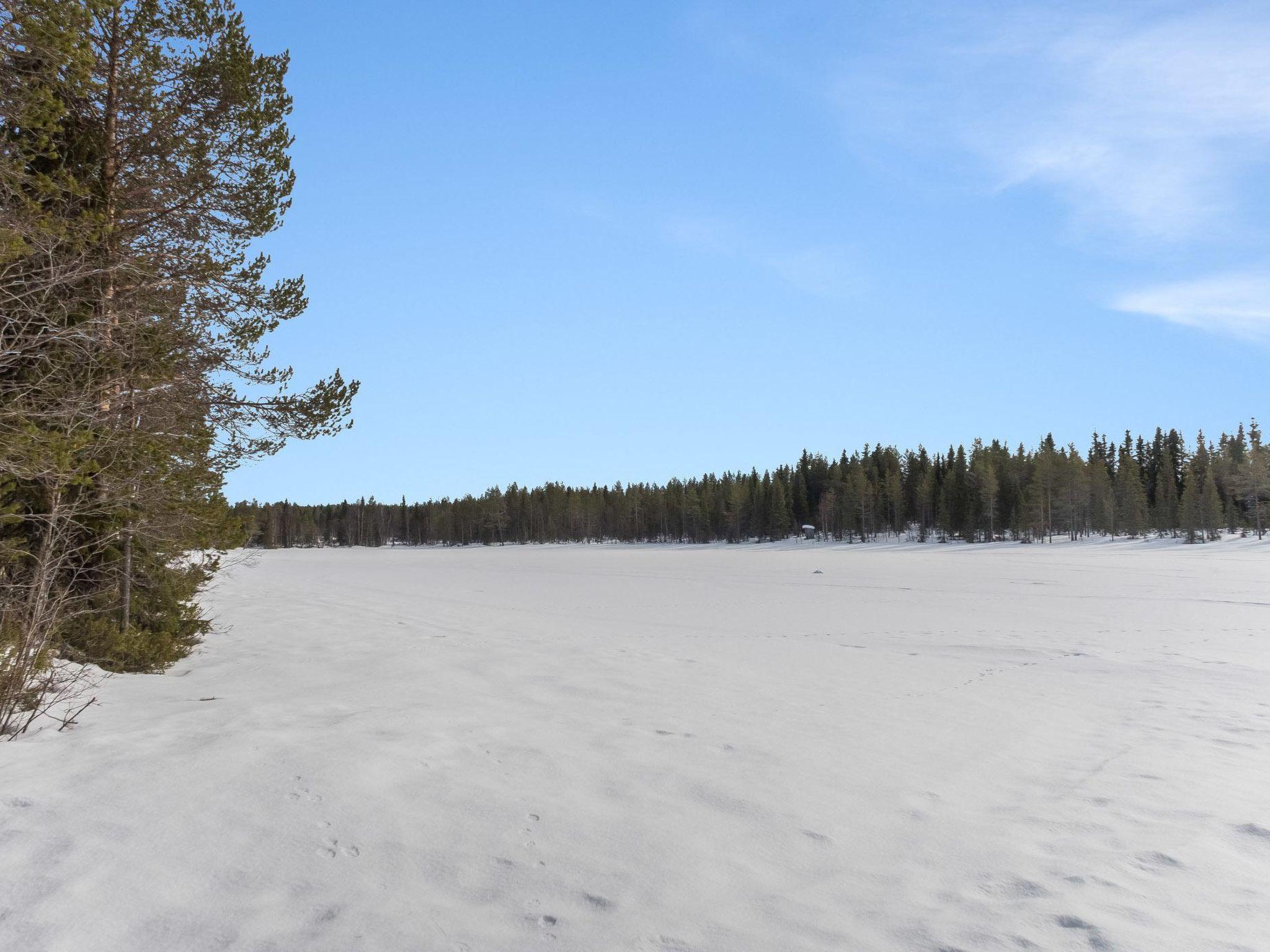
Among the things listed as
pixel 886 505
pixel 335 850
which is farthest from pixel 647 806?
pixel 886 505

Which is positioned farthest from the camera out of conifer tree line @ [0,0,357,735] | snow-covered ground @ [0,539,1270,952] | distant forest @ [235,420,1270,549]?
distant forest @ [235,420,1270,549]

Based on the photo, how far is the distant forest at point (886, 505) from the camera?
78.3 meters

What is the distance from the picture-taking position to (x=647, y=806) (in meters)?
4.53

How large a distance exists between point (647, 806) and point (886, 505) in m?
100.0

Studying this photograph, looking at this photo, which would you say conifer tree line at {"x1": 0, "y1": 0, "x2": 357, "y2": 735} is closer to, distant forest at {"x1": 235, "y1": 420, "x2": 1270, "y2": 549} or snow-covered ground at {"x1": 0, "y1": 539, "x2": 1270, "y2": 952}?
snow-covered ground at {"x1": 0, "y1": 539, "x2": 1270, "y2": 952}

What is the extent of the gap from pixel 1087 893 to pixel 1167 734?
12.3 feet

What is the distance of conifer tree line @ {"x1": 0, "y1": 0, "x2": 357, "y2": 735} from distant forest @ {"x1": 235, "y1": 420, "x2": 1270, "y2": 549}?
5686 centimetres

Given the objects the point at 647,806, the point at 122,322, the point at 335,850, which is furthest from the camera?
the point at 122,322

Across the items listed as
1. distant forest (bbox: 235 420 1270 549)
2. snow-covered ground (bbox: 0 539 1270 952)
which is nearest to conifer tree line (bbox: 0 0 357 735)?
snow-covered ground (bbox: 0 539 1270 952)

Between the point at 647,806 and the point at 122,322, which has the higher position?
the point at 122,322

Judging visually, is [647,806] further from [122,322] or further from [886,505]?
[886,505]

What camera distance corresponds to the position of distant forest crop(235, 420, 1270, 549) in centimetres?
7831

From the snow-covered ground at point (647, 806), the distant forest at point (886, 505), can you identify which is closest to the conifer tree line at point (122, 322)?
the snow-covered ground at point (647, 806)

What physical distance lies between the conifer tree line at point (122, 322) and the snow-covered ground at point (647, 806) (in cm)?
135
